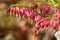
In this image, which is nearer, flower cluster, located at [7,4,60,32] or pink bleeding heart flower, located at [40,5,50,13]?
flower cluster, located at [7,4,60,32]

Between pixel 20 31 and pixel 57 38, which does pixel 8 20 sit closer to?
pixel 20 31

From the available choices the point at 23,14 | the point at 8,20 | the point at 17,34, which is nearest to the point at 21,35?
the point at 17,34

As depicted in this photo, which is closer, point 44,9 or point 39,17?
point 39,17

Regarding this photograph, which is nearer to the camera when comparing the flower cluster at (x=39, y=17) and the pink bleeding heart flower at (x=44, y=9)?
the flower cluster at (x=39, y=17)

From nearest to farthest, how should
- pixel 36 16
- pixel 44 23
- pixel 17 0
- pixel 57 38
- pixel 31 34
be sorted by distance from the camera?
pixel 44 23
pixel 36 16
pixel 57 38
pixel 31 34
pixel 17 0

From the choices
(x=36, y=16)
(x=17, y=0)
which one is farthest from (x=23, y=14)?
(x=17, y=0)

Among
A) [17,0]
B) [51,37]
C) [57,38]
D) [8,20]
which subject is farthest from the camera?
[17,0]

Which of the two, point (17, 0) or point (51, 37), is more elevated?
point (17, 0)

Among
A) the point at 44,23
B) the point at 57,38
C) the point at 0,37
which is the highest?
the point at 44,23

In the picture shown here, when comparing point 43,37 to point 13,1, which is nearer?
point 43,37
